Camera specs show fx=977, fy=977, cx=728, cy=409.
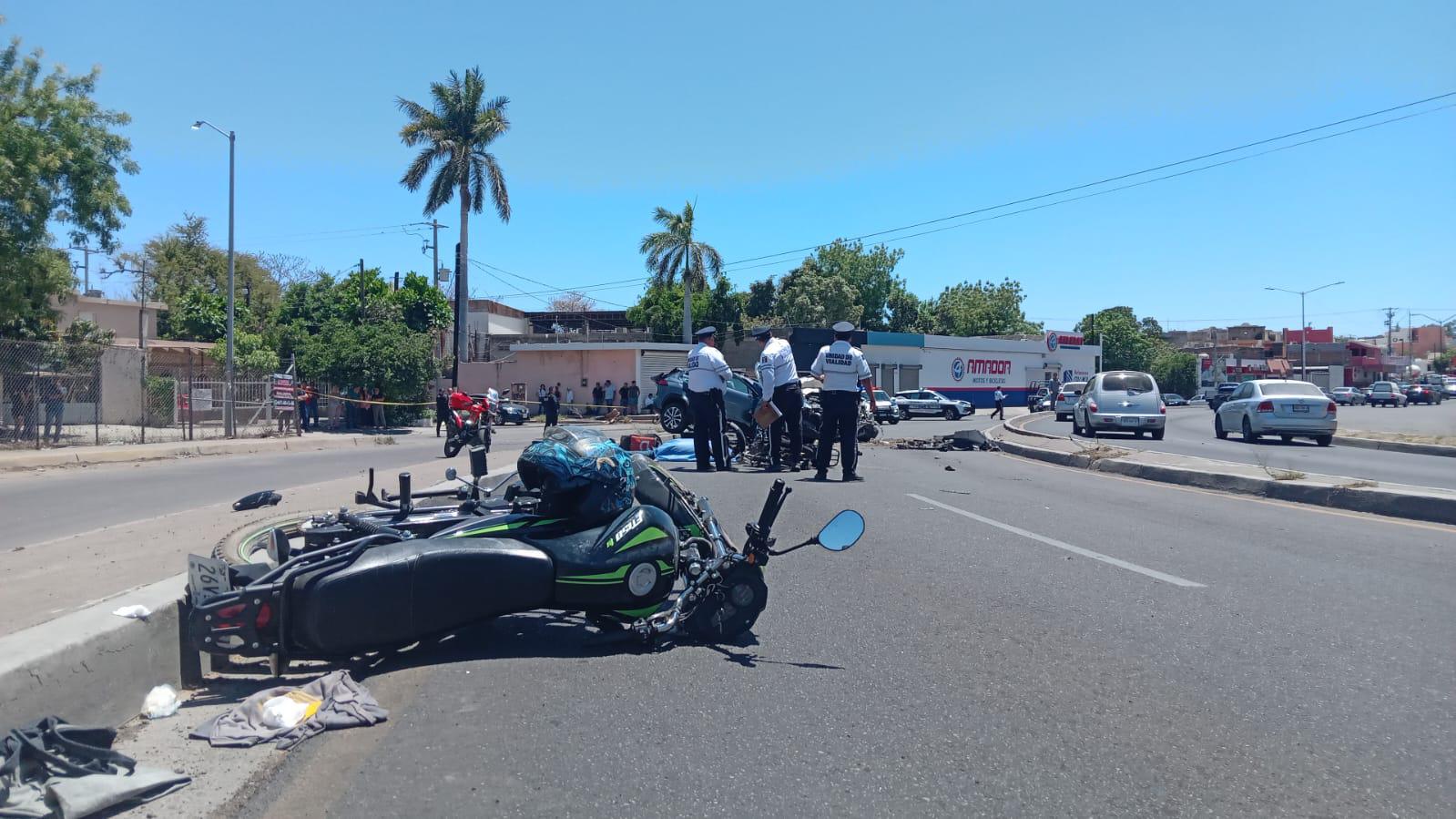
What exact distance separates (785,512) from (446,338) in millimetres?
49583

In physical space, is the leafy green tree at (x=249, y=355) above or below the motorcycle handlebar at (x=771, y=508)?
above

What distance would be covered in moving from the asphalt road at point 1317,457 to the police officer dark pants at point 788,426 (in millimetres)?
5836

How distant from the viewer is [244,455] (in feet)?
67.9

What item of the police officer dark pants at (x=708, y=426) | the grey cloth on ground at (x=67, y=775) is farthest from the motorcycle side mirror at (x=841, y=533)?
the police officer dark pants at (x=708, y=426)

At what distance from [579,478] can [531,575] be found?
54cm

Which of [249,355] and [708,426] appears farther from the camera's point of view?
[249,355]

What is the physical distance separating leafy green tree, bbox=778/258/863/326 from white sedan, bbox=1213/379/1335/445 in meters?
43.5

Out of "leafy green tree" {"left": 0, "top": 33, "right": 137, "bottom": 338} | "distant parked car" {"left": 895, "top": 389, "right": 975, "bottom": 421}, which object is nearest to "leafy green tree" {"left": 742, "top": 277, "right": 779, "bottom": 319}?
"distant parked car" {"left": 895, "top": 389, "right": 975, "bottom": 421}

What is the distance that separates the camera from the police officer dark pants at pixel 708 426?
37.6 ft

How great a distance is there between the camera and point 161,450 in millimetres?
19641

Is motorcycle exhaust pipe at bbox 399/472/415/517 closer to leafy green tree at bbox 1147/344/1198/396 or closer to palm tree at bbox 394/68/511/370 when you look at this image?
palm tree at bbox 394/68/511/370

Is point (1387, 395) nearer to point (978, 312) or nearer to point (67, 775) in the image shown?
Result: point (978, 312)

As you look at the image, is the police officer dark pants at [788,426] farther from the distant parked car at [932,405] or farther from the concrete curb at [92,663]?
the distant parked car at [932,405]

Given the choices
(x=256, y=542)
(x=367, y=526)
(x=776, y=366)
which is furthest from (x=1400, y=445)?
(x=256, y=542)
